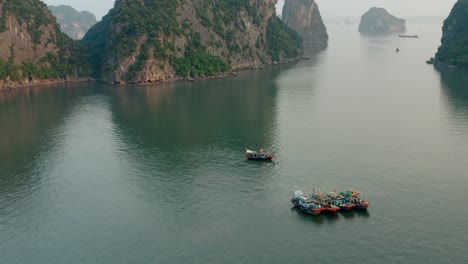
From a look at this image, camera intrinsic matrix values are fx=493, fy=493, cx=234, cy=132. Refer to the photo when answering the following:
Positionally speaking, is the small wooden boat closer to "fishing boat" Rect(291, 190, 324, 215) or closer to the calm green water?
the calm green water

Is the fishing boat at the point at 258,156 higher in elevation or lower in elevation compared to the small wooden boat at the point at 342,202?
higher

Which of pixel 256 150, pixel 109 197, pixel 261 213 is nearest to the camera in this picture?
pixel 261 213

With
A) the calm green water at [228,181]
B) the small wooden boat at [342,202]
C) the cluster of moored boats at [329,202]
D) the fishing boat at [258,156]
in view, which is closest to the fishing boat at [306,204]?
the cluster of moored boats at [329,202]

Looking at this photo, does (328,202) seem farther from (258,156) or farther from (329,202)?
(258,156)

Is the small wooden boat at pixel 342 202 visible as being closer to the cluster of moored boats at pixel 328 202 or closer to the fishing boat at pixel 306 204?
the cluster of moored boats at pixel 328 202

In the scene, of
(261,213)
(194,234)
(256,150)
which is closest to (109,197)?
(194,234)

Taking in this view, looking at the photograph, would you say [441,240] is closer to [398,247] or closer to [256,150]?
[398,247]
